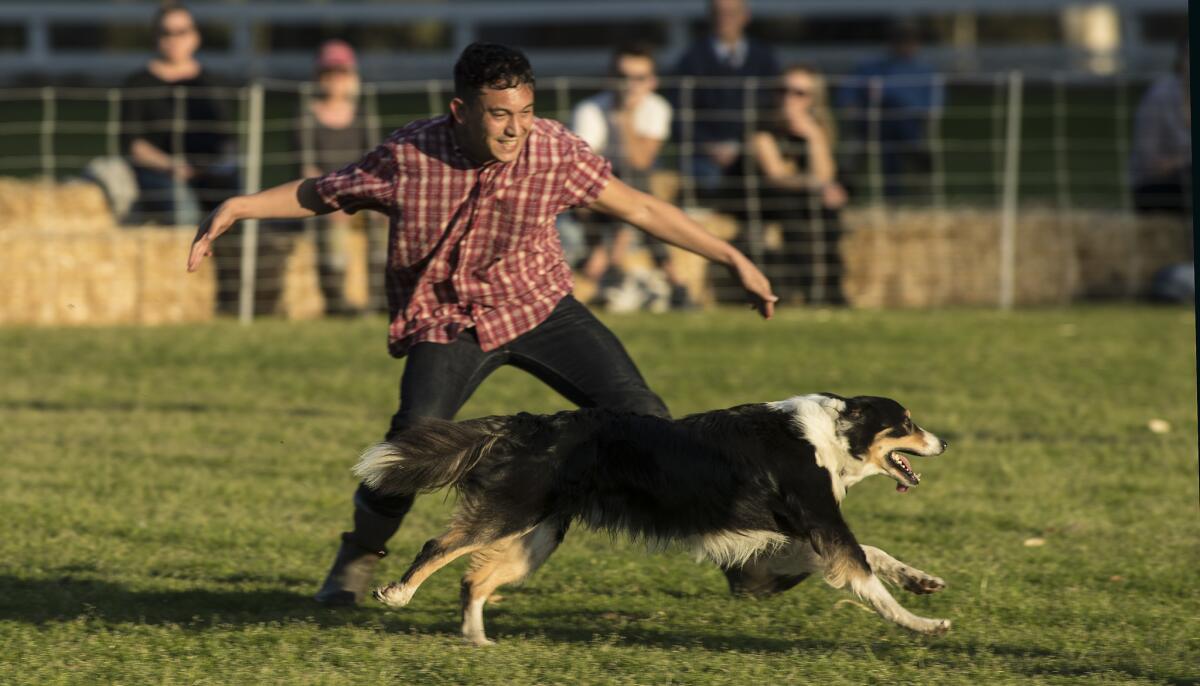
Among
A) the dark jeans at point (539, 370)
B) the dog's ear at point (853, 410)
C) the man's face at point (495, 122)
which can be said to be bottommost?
the dog's ear at point (853, 410)

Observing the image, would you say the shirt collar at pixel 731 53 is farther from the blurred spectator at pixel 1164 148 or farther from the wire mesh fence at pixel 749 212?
the blurred spectator at pixel 1164 148

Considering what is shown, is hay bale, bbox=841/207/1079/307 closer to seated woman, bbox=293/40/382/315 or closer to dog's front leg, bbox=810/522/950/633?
seated woman, bbox=293/40/382/315

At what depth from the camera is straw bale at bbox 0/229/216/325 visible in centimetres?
1088

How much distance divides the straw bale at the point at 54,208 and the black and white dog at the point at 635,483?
23.9 ft

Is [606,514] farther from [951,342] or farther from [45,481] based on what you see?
[951,342]

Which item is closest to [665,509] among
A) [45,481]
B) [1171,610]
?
[1171,610]

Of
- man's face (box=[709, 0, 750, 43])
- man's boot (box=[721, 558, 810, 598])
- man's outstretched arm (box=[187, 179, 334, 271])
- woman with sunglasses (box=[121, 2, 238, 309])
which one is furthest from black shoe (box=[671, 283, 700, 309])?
man's outstretched arm (box=[187, 179, 334, 271])

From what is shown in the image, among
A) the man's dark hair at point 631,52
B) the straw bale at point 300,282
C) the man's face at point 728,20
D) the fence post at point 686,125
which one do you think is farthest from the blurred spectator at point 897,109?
the straw bale at point 300,282

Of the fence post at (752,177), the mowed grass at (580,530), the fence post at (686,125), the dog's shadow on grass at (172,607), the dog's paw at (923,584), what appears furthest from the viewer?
the fence post at (686,125)

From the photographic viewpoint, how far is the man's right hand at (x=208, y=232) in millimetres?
4805

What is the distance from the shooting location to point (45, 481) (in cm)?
689

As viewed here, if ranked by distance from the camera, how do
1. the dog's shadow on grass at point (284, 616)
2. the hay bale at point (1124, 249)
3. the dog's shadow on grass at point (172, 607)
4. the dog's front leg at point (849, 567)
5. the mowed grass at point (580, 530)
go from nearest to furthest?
1. the dog's front leg at point (849, 567)
2. the mowed grass at point (580, 530)
3. the dog's shadow on grass at point (284, 616)
4. the dog's shadow on grass at point (172, 607)
5. the hay bale at point (1124, 249)

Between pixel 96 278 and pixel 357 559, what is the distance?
6504mm

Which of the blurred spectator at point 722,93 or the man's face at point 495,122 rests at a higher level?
the blurred spectator at point 722,93
